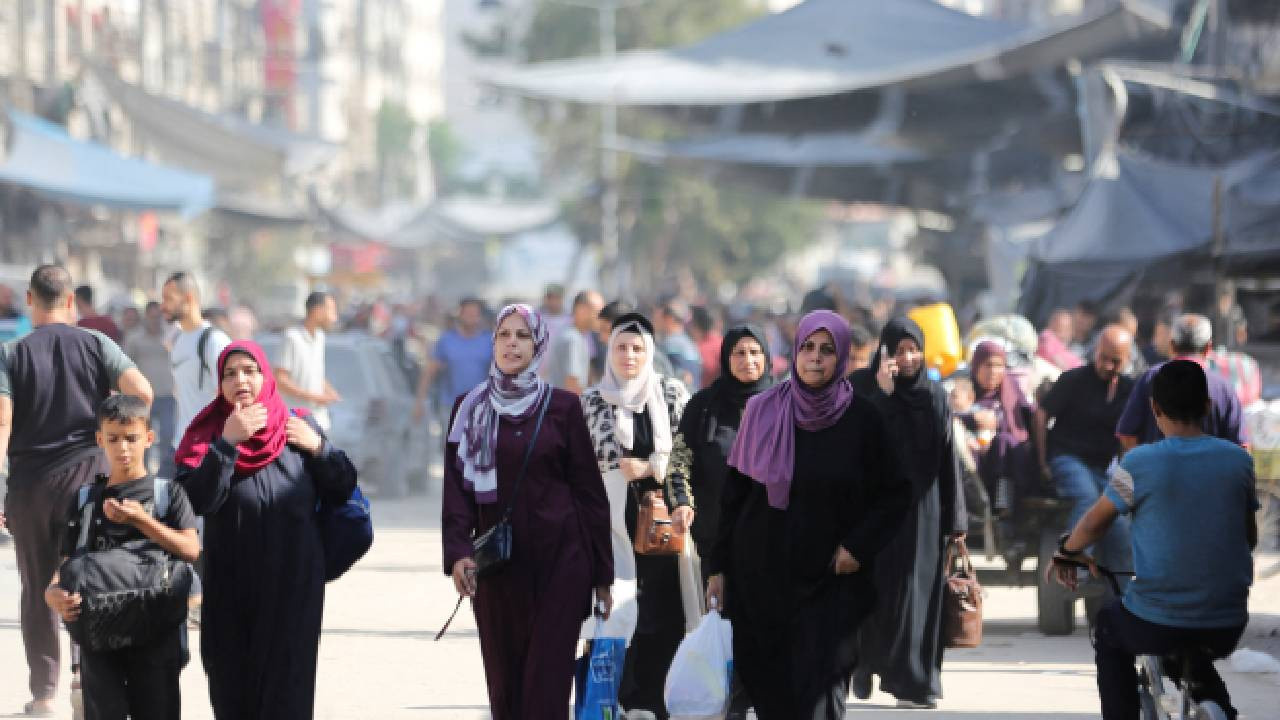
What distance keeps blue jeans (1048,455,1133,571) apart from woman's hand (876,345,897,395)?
180 centimetres

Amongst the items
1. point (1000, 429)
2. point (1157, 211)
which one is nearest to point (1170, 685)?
point (1000, 429)

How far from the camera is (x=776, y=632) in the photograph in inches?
260

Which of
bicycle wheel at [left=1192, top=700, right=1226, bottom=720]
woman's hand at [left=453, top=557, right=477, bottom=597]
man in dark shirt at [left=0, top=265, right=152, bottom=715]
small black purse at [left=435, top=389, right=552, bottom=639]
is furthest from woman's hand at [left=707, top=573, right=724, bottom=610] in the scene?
man in dark shirt at [left=0, top=265, right=152, bottom=715]

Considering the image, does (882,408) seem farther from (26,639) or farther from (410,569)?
(410,569)

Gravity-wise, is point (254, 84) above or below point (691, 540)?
above

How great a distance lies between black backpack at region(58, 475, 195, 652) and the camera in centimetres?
607

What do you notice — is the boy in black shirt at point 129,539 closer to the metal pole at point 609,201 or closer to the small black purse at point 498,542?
the small black purse at point 498,542

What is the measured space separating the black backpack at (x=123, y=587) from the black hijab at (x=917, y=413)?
136 inches

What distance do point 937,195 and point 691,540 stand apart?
32.3 meters

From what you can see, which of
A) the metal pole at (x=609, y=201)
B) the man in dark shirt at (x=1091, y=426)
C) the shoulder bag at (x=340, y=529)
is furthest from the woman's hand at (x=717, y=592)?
the metal pole at (x=609, y=201)

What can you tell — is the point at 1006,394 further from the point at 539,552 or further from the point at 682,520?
the point at 539,552

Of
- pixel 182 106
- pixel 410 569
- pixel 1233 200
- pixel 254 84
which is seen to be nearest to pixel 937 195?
pixel 182 106

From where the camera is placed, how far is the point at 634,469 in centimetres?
810

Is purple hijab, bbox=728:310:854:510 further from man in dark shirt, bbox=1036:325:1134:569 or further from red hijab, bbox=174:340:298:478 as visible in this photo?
man in dark shirt, bbox=1036:325:1134:569
